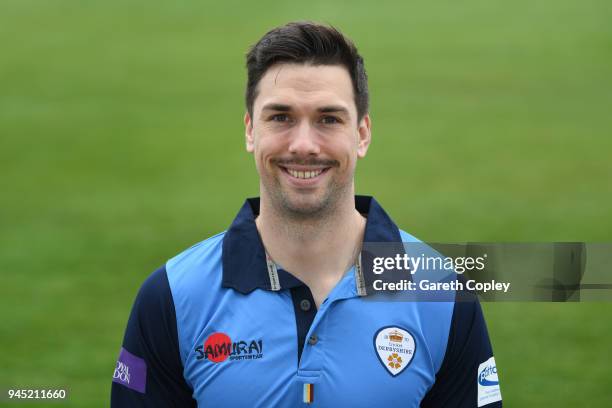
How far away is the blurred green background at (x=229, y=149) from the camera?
376 inches

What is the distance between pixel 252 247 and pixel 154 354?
1.57 ft

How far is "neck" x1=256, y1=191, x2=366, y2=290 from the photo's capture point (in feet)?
11.9

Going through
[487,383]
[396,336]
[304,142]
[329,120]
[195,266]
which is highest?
[329,120]

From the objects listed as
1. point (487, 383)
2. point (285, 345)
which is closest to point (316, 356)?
point (285, 345)

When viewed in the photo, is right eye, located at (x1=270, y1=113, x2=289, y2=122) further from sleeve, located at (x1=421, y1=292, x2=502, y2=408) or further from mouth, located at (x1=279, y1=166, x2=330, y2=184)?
sleeve, located at (x1=421, y1=292, x2=502, y2=408)

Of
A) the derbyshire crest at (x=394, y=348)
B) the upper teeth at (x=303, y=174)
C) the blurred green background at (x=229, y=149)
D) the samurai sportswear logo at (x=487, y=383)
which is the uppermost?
the blurred green background at (x=229, y=149)

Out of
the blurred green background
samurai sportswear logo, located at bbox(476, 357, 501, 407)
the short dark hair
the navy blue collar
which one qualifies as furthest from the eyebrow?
the blurred green background

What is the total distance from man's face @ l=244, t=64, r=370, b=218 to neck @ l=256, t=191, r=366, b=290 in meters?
0.04

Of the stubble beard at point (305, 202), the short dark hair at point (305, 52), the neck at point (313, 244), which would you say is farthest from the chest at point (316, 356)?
the short dark hair at point (305, 52)

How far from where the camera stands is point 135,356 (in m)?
3.59

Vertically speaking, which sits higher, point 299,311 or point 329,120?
point 329,120

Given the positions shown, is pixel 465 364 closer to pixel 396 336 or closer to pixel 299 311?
pixel 396 336

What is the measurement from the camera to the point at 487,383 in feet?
11.9

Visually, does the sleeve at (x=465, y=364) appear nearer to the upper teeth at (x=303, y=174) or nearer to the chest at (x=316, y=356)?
the chest at (x=316, y=356)
